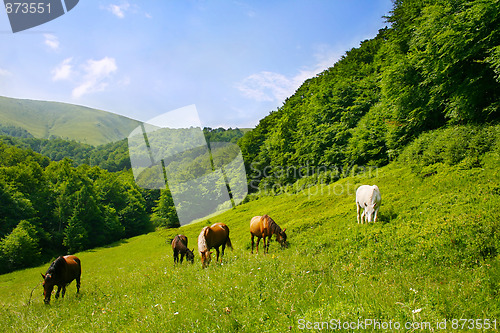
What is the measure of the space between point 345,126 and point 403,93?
1504 centimetres

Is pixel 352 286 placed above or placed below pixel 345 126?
below

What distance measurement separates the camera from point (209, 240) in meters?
13.7

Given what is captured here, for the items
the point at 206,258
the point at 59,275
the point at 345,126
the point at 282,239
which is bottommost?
the point at 282,239

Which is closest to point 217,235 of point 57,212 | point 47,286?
point 47,286

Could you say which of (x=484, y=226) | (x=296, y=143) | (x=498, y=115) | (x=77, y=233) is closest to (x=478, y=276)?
(x=484, y=226)

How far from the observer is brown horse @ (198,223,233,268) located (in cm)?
1211

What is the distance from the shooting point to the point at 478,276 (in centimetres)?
576

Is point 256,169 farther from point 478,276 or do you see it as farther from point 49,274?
point 478,276

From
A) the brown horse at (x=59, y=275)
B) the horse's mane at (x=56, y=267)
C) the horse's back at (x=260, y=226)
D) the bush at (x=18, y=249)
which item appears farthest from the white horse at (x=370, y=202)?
the bush at (x=18, y=249)

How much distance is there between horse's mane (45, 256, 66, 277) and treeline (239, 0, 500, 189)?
25.8m

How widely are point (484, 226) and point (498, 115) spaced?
1423cm

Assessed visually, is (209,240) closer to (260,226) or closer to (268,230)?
(260,226)

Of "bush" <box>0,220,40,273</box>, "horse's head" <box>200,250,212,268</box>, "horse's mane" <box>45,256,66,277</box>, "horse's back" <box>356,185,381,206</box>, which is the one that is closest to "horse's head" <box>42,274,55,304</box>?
"horse's mane" <box>45,256,66,277</box>

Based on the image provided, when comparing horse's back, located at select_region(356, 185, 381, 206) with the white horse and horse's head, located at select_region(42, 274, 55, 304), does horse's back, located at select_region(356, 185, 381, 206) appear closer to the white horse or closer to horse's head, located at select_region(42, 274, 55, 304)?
the white horse
